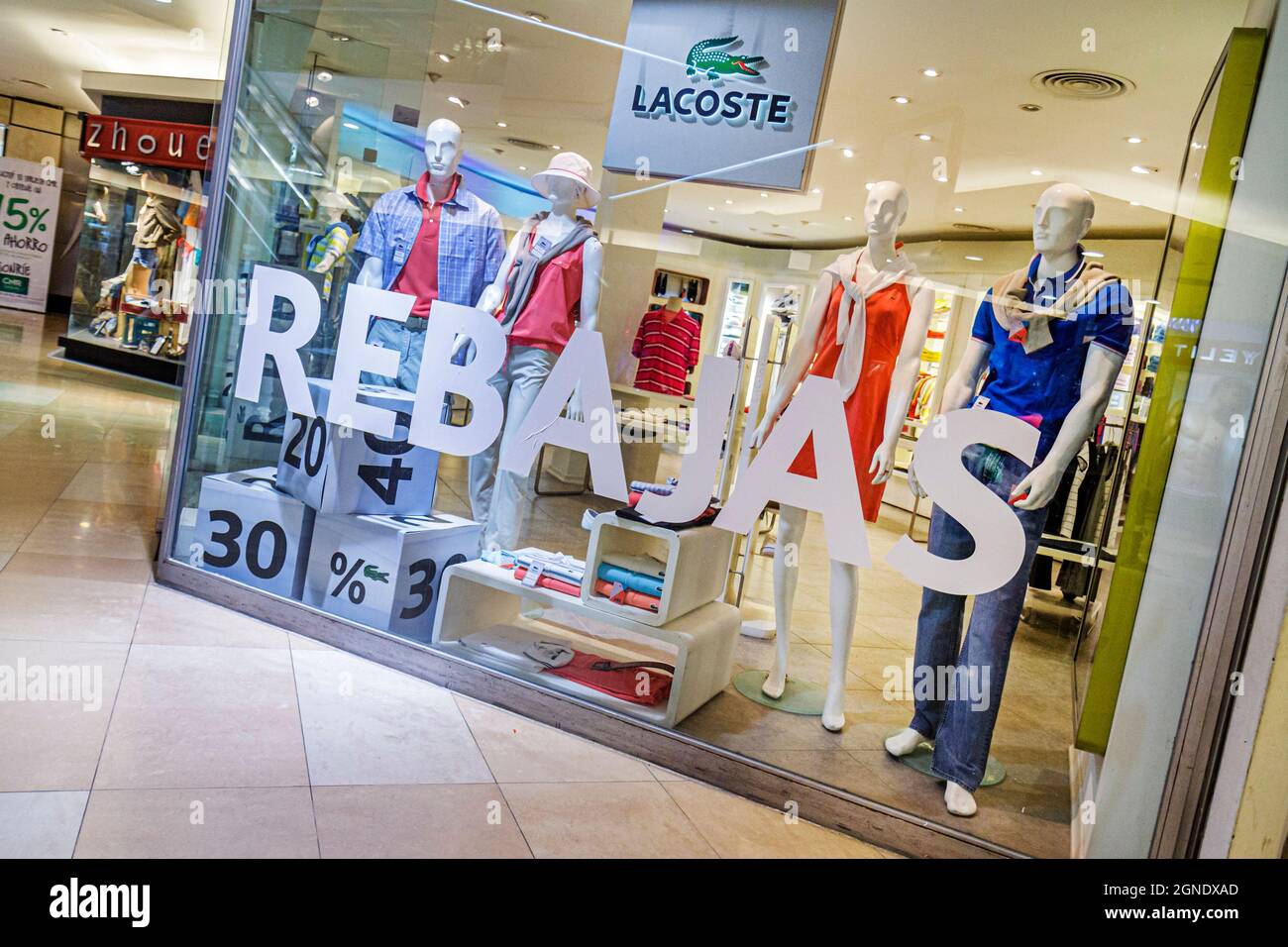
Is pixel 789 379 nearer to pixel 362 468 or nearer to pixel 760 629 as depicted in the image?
pixel 760 629

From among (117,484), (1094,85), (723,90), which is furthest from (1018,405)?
(117,484)

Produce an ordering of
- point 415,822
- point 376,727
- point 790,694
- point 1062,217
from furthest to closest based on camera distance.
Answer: point 790,694, point 376,727, point 1062,217, point 415,822

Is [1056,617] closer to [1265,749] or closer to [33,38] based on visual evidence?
[1265,749]

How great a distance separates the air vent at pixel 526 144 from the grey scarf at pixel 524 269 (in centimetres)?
19

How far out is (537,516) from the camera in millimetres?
3100

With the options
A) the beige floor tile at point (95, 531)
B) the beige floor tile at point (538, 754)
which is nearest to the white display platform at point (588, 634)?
the beige floor tile at point (538, 754)

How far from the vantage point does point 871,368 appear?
2.60m

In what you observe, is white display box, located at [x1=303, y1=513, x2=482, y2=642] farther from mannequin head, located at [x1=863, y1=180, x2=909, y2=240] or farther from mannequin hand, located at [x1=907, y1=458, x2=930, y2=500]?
mannequin head, located at [x1=863, y1=180, x2=909, y2=240]

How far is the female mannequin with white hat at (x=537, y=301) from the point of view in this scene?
2.91 m

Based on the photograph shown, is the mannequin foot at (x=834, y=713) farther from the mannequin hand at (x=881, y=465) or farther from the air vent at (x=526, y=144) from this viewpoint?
the air vent at (x=526, y=144)

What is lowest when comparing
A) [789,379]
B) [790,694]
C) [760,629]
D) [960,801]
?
[960,801]

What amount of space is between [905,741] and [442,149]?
2259 millimetres
